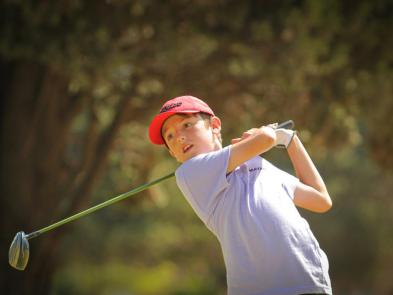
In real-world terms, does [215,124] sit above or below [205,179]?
above

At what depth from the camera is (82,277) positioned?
69.0 ft

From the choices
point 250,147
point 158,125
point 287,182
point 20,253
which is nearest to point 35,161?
point 20,253

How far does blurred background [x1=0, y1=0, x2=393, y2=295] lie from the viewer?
7992 mm

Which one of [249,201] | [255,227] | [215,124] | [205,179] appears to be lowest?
[255,227]

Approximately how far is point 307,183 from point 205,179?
535 mm

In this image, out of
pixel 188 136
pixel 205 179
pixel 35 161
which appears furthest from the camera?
pixel 35 161

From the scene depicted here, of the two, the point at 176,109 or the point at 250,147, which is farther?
the point at 176,109

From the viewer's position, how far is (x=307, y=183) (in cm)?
342

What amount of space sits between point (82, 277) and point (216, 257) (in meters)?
3.92

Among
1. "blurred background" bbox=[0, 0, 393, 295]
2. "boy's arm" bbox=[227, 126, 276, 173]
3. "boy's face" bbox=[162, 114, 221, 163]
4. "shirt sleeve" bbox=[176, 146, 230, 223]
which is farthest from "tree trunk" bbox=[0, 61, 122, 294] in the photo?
"boy's arm" bbox=[227, 126, 276, 173]

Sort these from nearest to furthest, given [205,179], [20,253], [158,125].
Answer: [205,179]
[158,125]
[20,253]

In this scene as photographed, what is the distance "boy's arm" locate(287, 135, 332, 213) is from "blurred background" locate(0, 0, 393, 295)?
15.2 feet

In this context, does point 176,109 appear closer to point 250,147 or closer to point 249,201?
point 250,147

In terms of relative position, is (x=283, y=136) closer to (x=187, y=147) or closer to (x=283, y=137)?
(x=283, y=137)
